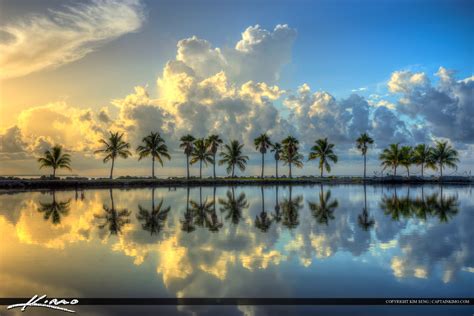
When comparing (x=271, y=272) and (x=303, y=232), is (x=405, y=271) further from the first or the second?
A: (x=303, y=232)

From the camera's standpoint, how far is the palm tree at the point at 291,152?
102 meters

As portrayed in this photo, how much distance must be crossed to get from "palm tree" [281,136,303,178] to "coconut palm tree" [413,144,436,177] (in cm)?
3585

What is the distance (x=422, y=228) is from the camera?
21.4 meters

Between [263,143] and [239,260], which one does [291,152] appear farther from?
[239,260]

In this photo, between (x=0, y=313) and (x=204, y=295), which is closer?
(x=0, y=313)

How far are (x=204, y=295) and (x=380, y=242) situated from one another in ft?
34.2

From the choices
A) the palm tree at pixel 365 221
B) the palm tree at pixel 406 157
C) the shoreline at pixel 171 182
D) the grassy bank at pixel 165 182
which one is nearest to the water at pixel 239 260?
the palm tree at pixel 365 221

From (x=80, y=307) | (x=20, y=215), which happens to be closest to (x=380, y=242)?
(x=80, y=307)

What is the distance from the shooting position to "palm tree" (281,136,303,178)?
102 metres

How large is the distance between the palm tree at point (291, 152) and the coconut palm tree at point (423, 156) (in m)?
35.8

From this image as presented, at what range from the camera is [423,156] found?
110m

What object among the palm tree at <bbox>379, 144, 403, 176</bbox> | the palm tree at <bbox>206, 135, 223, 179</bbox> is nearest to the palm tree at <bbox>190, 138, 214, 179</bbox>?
the palm tree at <bbox>206, 135, 223, 179</bbox>
